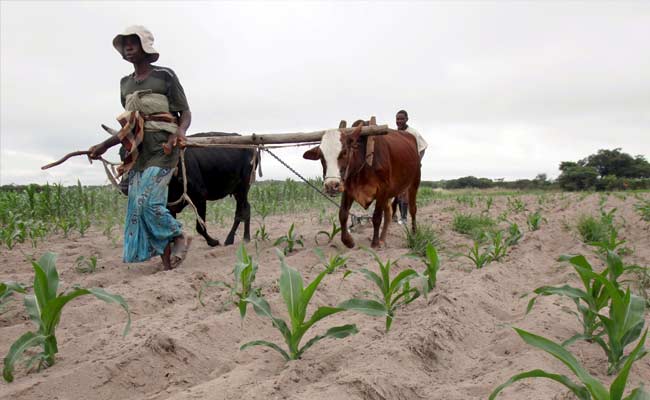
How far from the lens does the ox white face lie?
4.70m

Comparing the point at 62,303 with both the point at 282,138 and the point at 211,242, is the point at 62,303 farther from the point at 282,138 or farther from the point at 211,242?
the point at 211,242

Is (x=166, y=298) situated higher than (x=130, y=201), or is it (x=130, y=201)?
(x=130, y=201)

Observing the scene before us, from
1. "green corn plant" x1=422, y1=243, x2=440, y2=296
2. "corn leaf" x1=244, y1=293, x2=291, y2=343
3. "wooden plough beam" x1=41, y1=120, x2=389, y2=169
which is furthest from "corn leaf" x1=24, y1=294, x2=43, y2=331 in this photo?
"wooden plough beam" x1=41, y1=120, x2=389, y2=169

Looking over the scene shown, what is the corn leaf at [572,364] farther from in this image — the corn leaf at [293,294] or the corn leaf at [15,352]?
the corn leaf at [15,352]

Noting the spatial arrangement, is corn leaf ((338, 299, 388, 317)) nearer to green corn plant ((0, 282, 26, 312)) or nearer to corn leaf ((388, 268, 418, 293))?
corn leaf ((388, 268, 418, 293))

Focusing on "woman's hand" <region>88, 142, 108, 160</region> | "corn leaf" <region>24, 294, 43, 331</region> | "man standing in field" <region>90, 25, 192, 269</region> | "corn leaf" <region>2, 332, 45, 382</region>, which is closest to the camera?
"corn leaf" <region>2, 332, 45, 382</region>

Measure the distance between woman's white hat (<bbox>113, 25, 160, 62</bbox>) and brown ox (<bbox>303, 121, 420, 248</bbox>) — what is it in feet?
6.04

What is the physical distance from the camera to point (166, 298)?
323cm

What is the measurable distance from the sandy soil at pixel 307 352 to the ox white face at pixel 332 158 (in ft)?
3.46

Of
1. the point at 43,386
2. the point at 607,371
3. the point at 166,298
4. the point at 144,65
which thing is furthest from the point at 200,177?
the point at 607,371

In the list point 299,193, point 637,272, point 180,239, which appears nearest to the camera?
point 637,272

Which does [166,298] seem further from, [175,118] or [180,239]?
[175,118]

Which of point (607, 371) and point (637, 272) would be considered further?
point (637, 272)

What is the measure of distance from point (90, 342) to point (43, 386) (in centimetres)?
43
